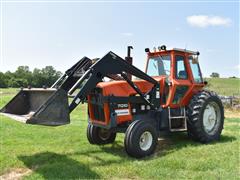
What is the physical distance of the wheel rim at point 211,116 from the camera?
9.26m

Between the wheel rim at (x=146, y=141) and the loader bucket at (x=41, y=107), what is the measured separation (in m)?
1.78

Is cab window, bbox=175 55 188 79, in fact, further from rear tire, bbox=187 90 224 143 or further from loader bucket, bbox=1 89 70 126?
loader bucket, bbox=1 89 70 126

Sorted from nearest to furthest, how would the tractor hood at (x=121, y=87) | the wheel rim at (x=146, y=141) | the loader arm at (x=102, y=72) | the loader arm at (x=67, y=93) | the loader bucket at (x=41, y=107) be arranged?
the loader bucket at (x=41, y=107) → the loader arm at (x=67, y=93) → the loader arm at (x=102, y=72) → the wheel rim at (x=146, y=141) → the tractor hood at (x=121, y=87)

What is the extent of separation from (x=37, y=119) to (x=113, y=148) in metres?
2.73

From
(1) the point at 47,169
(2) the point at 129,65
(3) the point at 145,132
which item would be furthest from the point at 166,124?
(1) the point at 47,169

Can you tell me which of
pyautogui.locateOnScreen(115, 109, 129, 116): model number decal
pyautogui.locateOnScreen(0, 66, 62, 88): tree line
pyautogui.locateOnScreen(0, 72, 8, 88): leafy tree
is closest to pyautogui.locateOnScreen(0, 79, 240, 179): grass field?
pyautogui.locateOnScreen(115, 109, 129, 116): model number decal

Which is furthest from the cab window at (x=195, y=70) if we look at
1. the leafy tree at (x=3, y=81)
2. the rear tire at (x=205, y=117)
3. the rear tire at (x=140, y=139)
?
the leafy tree at (x=3, y=81)

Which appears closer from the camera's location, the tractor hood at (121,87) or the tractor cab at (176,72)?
the tractor hood at (121,87)

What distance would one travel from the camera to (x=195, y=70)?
9.50m

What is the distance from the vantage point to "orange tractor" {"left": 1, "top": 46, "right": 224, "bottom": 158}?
7.15 meters

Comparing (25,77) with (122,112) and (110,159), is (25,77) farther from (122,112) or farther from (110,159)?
(110,159)

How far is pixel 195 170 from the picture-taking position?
6.30m

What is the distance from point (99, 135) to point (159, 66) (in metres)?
2.37

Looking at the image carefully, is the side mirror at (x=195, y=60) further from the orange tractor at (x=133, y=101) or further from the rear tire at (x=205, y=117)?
the rear tire at (x=205, y=117)
